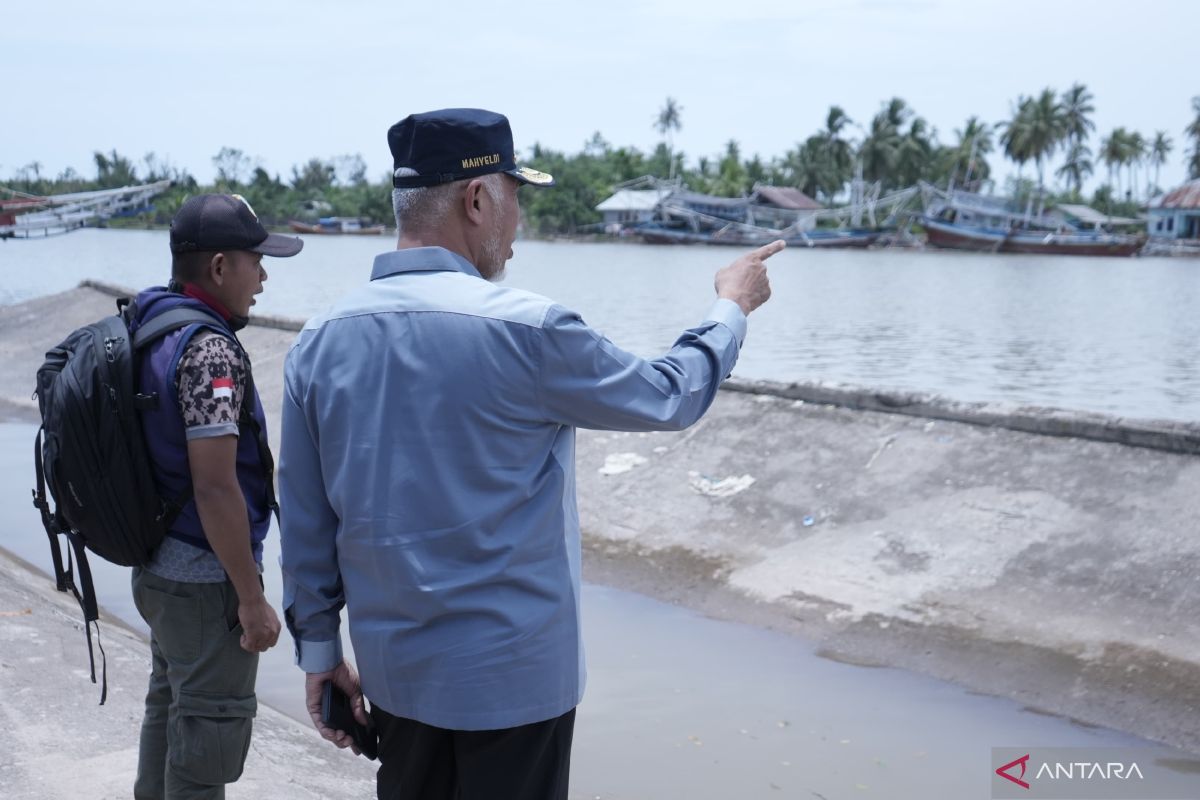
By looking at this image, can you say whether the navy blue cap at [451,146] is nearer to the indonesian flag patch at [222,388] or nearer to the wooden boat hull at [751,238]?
the indonesian flag patch at [222,388]

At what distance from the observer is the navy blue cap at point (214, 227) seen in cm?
261

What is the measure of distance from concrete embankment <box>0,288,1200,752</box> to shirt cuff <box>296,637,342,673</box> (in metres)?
3.22

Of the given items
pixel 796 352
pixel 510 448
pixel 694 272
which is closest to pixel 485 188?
pixel 510 448

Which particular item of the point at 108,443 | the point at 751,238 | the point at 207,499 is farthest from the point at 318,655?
the point at 751,238

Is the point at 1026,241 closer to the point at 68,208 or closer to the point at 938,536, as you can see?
the point at 68,208

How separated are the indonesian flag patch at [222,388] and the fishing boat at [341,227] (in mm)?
90599

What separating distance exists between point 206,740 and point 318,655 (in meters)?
0.62

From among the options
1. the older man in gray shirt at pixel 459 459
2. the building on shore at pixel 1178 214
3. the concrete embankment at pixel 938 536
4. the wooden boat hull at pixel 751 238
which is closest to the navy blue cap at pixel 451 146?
the older man in gray shirt at pixel 459 459

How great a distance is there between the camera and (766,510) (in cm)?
620

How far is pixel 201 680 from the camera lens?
2.54 m

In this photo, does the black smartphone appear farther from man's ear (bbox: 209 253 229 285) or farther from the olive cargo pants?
man's ear (bbox: 209 253 229 285)

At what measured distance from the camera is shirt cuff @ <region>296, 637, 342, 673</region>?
2.10 metres

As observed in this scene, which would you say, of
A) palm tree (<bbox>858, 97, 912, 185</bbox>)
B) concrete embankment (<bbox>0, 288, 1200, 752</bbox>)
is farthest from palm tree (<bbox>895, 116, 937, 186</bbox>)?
concrete embankment (<bbox>0, 288, 1200, 752</bbox>)

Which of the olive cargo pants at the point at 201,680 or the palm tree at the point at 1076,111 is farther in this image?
the palm tree at the point at 1076,111
